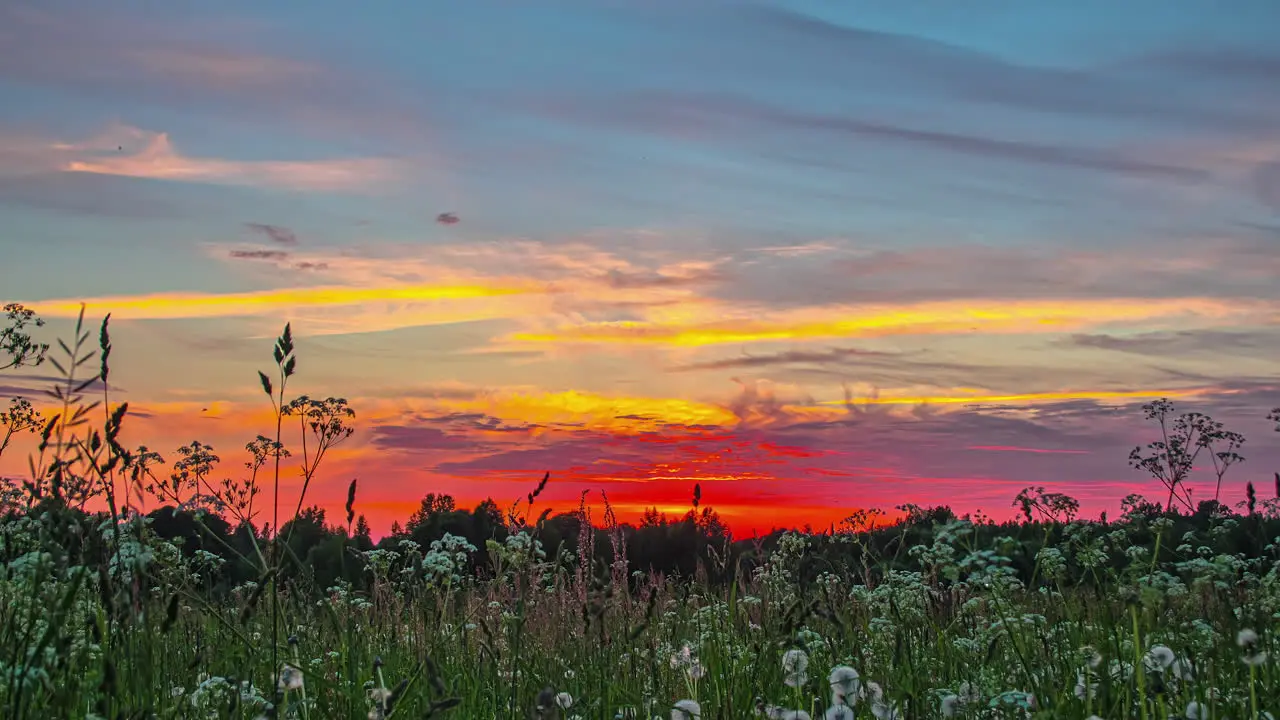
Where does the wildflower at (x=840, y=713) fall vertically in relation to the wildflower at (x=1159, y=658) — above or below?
below

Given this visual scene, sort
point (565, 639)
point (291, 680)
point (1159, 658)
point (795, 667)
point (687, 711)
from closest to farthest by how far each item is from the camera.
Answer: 1. point (687, 711)
2. point (1159, 658)
3. point (291, 680)
4. point (795, 667)
5. point (565, 639)

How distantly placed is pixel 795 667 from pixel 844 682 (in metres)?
0.37

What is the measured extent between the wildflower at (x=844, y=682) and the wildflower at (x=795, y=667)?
170 mm

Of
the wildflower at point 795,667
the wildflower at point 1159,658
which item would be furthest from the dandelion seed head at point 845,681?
the wildflower at point 1159,658

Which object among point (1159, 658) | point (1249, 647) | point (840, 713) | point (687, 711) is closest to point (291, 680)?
point (687, 711)

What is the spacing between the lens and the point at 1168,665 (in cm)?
456

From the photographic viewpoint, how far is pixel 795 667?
5.14 metres

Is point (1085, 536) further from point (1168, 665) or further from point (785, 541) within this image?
point (785, 541)

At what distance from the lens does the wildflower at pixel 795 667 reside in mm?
5020

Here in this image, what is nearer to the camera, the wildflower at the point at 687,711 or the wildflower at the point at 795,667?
the wildflower at the point at 687,711

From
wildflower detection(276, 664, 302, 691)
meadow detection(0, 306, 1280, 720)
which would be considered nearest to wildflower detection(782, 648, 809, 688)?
meadow detection(0, 306, 1280, 720)

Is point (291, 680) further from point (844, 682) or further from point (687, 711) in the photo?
point (844, 682)

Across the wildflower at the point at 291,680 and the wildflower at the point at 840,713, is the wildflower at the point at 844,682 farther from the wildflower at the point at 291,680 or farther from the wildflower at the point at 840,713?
the wildflower at the point at 291,680

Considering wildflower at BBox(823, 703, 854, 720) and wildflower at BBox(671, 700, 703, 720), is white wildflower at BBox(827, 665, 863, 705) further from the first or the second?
wildflower at BBox(671, 700, 703, 720)
